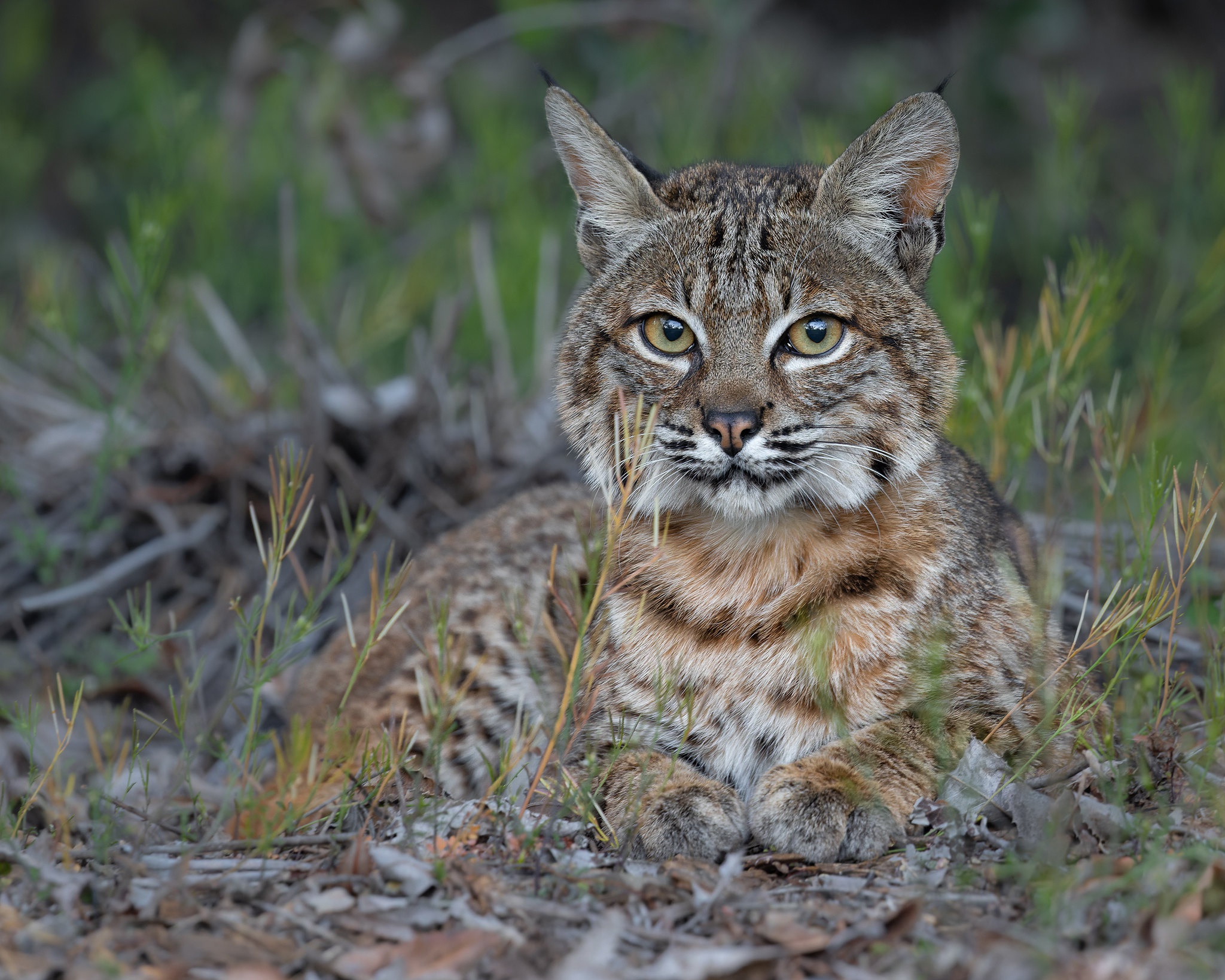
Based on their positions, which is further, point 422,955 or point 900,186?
point 900,186

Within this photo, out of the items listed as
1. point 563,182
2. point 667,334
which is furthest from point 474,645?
point 563,182

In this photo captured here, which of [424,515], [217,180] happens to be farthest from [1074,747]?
[217,180]

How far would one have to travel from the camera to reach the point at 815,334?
3367 millimetres

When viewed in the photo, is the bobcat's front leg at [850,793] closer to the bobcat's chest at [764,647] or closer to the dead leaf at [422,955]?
the bobcat's chest at [764,647]

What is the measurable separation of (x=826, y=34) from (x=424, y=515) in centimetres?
838

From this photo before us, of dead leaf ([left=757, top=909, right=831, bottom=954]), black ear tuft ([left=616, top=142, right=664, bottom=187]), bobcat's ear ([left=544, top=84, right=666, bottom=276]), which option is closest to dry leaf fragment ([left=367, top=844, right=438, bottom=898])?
dead leaf ([left=757, top=909, right=831, bottom=954])

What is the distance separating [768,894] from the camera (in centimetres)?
266

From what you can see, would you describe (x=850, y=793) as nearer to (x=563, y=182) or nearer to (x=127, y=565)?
(x=127, y=565)

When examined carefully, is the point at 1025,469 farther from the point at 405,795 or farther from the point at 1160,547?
the point at 405,795

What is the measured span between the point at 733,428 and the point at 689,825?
984 millimetres

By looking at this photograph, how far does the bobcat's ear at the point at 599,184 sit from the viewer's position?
365 centimetres

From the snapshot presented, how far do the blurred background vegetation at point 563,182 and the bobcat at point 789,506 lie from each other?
0.85 m

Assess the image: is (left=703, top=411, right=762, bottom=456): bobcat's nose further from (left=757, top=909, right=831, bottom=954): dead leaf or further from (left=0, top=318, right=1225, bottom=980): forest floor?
(left=757, top=909, right=831, bottom=954): dead leaf

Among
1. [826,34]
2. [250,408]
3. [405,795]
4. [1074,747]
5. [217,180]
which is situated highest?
Answer: [826,34]
